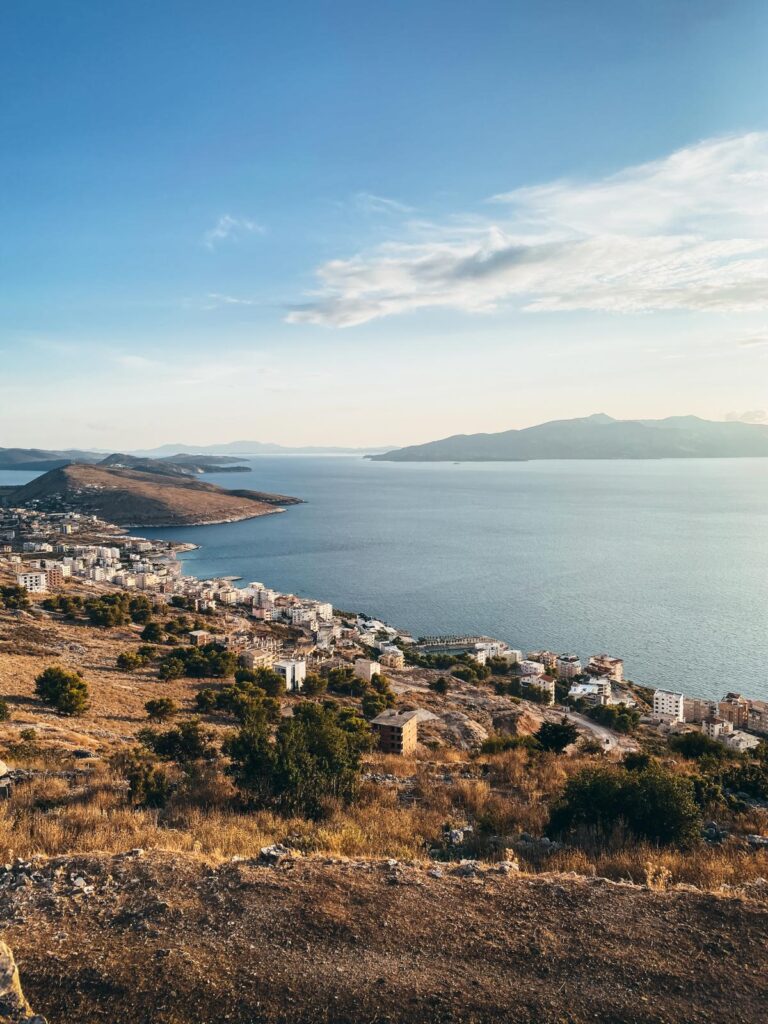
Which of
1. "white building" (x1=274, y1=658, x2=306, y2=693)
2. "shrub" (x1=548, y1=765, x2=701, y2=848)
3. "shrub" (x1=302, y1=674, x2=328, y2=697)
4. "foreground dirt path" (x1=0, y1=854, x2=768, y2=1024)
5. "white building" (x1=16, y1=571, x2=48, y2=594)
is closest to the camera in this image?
"foreground dirt path" (x1=0, y1=854, x2=768, y2=1024)

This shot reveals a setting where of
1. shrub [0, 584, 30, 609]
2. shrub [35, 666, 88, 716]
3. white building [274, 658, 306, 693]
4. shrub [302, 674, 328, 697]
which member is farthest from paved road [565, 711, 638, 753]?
shrub [0, 584, 30, 609]

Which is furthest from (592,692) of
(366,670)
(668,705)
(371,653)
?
(371,653)

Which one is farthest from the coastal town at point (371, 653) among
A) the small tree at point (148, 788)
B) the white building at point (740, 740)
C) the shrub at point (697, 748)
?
the small tree at point (148, 788)

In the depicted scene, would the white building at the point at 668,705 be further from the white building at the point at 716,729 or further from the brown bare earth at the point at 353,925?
the brown bare earth at the point at 353,925

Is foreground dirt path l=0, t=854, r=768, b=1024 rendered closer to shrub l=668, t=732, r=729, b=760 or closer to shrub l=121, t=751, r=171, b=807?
shrub l=121, t=751, r=171, b=807

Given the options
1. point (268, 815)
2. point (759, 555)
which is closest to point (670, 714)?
point (268, 815)

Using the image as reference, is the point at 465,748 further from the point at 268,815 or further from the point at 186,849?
the point at 186,849
